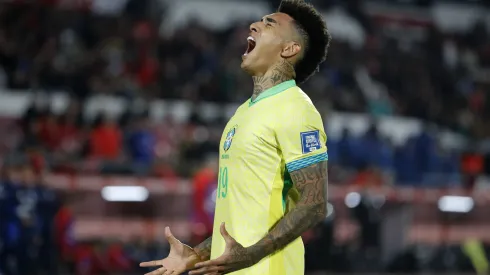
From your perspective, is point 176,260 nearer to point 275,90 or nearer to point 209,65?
point 275,90

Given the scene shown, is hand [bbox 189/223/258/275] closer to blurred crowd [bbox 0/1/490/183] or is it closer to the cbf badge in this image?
the cbf badge

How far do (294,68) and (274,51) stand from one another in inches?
5.3

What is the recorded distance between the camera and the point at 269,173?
3.62 m

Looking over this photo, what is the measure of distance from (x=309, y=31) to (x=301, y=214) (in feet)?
2.72

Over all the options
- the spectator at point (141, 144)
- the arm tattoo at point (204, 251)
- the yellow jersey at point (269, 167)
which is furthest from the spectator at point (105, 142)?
the yellow jersey at point (269, 167)

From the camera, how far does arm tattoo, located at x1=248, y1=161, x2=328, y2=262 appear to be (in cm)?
352

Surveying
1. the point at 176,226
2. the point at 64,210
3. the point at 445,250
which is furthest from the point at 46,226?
the point at 445,250

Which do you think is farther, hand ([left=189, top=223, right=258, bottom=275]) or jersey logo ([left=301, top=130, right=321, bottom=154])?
jersey logo ([left=301, top=130, right=321, bottom=154])

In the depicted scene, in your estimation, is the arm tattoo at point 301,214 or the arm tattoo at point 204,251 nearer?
the arm tattoo at point 301,214

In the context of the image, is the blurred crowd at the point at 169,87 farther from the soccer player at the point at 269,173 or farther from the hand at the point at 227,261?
the hand at the point at 227,261

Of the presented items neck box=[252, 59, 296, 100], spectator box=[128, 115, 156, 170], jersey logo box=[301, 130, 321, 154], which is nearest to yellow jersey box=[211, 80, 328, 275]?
jersey logo box=[301, 130, 321, 154]

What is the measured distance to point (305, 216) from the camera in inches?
139

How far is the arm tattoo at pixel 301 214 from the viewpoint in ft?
11.6

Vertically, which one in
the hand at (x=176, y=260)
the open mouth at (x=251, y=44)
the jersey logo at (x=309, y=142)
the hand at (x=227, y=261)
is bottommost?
the hand at (x=176, y=260)
